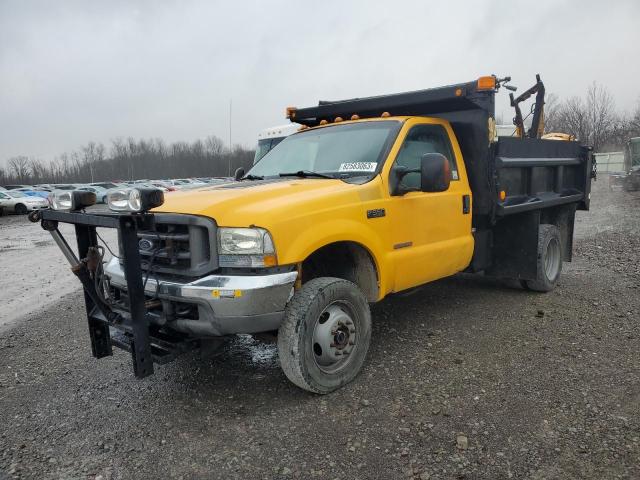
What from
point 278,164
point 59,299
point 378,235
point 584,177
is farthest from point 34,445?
point 584,177

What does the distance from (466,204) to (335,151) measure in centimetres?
146

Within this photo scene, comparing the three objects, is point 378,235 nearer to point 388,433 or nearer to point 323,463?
point 388,433

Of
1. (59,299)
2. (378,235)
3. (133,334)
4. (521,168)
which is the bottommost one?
(59,299)

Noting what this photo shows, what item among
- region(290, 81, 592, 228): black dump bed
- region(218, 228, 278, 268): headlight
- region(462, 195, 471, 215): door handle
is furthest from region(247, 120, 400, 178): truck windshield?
region(218, 228, 278, 268): headlight

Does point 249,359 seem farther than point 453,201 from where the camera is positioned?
No

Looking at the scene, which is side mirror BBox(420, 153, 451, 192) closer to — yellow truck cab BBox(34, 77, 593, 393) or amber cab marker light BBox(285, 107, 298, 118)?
yellow truck cab BBox(34, 77, 593, 393)

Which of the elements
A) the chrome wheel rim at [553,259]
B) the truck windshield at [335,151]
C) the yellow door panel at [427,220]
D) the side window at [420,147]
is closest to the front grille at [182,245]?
the truck windshield at [335,151]

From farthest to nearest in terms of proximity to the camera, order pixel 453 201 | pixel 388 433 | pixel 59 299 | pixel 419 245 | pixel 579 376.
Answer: pixel 59 299 → pixel 453 201 → pixel 419 245 → pixel 579 376 → pixel 388 433

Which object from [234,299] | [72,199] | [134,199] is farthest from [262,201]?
[72,199]

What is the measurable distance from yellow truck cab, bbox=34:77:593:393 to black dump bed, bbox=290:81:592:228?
0.02m

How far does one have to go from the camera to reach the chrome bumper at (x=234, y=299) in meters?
3.20

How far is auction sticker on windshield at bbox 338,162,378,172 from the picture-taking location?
4.21m

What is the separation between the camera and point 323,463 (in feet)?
9.45

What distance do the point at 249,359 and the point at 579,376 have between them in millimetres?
2675
